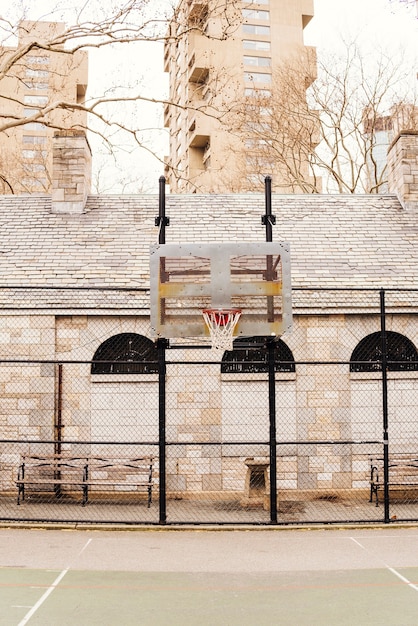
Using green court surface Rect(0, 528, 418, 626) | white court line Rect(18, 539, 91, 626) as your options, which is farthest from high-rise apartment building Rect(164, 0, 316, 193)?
white court line Rect(18, 539, 91, 626)

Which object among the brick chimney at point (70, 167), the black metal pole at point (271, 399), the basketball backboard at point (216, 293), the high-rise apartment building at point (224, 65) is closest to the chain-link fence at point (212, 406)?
the black metal pole at point (271, 399)

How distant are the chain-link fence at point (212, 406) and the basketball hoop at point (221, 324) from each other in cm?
383

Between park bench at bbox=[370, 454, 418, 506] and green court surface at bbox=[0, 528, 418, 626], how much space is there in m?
2.50

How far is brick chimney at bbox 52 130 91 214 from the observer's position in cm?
1639

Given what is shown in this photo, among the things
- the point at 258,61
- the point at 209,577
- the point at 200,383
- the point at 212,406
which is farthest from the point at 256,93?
the point at 209,577

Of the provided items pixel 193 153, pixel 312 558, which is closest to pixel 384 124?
pixel 193 153

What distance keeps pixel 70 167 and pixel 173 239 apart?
3847 millimetres

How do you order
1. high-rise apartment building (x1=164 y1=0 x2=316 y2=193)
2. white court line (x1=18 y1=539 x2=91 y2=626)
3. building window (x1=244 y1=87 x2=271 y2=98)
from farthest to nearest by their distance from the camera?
1. high-rise apartment building (x1=164 y1=0 x2=316 y2=193)
2. building window (x1=244 y1=87 x2=271 y2=98)
3. white court line (x1=18 y1=539 x2=91 y2=626)

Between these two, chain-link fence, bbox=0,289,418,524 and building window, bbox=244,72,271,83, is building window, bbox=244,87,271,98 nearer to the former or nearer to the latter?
building window, bbox=244,72,271,83

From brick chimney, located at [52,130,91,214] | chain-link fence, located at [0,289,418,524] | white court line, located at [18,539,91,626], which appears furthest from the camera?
brick chimney, located at [52,130,91,214]

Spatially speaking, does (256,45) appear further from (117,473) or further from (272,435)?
(272,435)

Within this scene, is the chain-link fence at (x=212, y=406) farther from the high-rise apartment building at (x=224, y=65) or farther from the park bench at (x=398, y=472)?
the high-rise apartment building at (x=224, y=65)

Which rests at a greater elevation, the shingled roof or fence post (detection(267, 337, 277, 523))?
the shingled roof

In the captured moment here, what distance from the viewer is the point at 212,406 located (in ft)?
43.4
